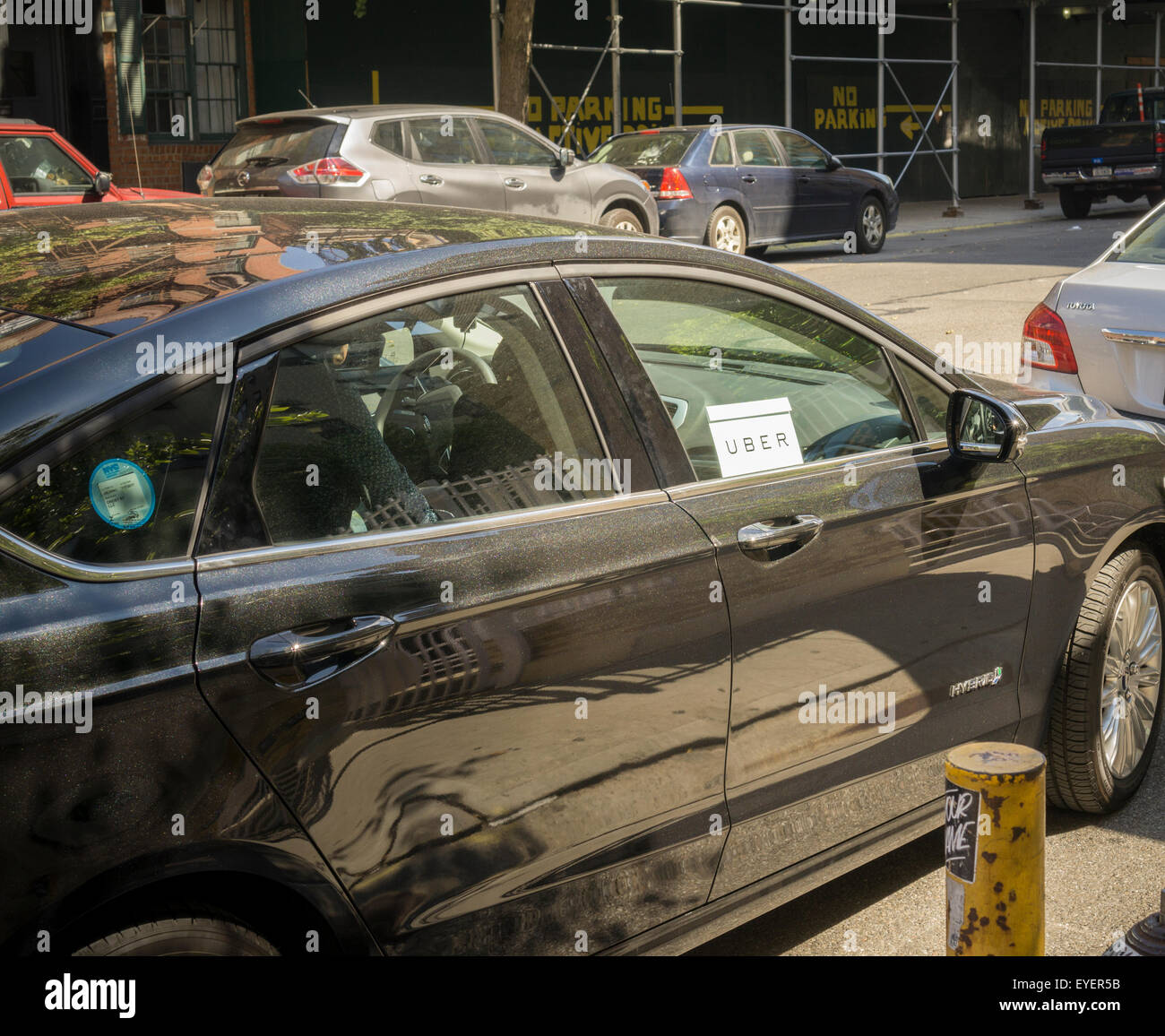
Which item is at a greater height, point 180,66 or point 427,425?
point 180,66

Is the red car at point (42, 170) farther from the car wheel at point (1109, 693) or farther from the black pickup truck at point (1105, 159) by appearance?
the black pickup truck at point (1105, 159)

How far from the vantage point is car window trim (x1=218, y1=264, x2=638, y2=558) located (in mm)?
2297

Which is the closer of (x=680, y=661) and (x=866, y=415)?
(x=680, y=661)

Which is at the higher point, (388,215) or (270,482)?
(388,215)

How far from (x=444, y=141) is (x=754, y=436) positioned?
39.1 ft

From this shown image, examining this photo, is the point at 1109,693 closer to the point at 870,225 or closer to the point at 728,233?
the point at 728,233

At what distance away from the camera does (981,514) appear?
11.2 feet

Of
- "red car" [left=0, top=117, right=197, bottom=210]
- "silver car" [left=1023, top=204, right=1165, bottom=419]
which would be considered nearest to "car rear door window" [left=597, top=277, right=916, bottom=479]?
"silver car" [left=1023, top=204, right=1165, bottom=419]

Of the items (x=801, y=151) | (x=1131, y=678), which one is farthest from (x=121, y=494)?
(x=801, y=151)

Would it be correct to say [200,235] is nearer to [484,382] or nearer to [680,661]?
[484,382]

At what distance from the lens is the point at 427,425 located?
2.62 meters

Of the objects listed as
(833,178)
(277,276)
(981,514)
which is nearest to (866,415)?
(981,514)

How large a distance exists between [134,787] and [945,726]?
6.66 feet

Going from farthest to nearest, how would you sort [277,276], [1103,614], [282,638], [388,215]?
[1103,614], [388,215], [277,276], [282,638]
